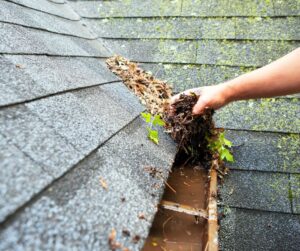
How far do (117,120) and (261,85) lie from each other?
79cm

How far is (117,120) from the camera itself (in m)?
1.64

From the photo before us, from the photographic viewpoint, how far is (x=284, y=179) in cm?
199

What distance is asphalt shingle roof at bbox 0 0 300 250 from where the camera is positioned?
2.84 ft

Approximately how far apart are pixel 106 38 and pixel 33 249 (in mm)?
2701

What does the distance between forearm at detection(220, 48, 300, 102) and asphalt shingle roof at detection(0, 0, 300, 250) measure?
50 centimetres

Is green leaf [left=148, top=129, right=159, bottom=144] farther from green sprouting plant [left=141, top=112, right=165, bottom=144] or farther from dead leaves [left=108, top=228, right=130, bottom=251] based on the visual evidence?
dead leaves [left=108, top=228, right=130, bottom=251]

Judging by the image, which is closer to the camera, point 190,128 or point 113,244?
point 113,244

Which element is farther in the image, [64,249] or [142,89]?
[142,89]

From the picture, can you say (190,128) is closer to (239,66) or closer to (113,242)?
(239,66)

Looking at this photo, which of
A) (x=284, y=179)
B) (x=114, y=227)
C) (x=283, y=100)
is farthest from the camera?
(x=283, y=100)

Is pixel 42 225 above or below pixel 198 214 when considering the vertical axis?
below

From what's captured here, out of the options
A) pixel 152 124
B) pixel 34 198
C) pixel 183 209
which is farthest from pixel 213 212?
pixel 34 198

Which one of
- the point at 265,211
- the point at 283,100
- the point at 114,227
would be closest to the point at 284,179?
the point at 265,211

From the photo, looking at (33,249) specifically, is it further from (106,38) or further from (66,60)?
(106,38)
